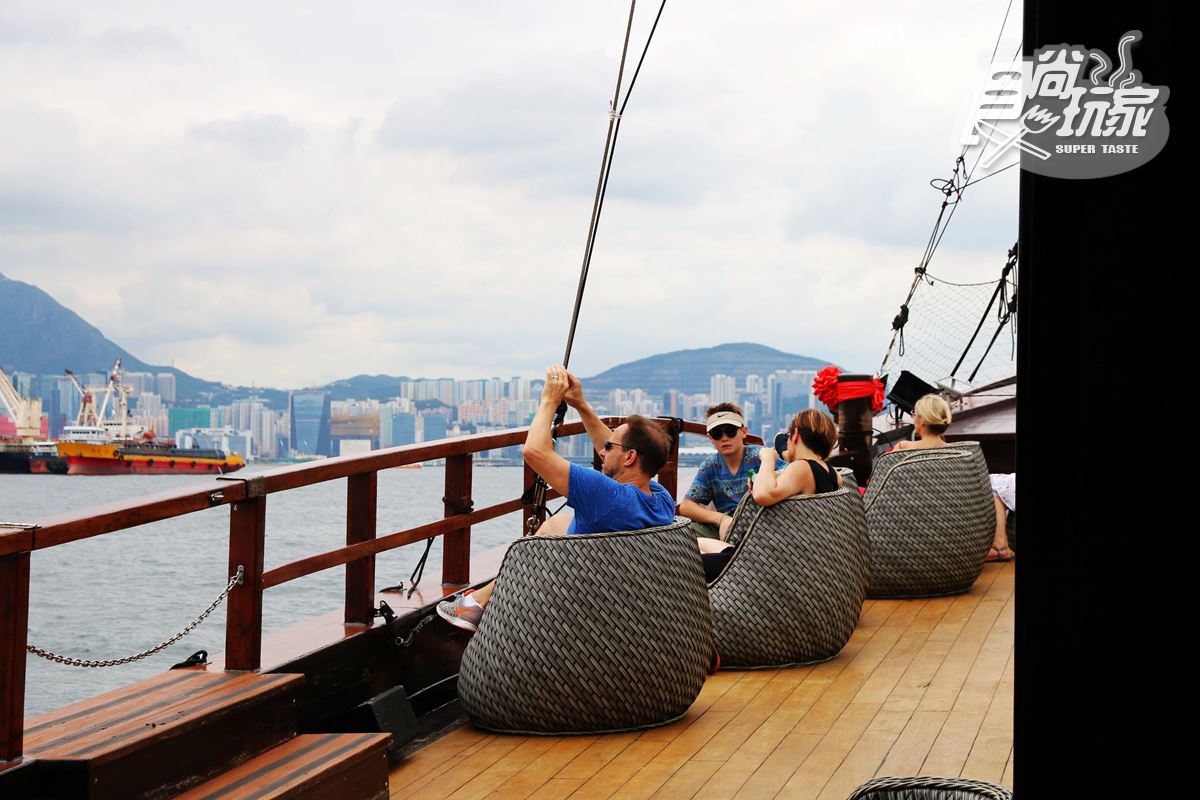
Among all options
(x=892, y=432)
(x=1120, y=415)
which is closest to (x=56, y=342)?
(x=892, y=432)

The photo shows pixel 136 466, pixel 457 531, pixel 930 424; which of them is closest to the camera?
pixel 457 531

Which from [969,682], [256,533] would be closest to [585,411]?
[256,533]

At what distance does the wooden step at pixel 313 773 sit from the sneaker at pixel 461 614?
0.78 m

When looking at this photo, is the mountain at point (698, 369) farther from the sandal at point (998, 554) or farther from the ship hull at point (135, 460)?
the ship hull at point (135, 460)

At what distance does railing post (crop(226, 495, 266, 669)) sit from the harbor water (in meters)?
0.12

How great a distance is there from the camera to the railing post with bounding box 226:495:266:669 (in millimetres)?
3273

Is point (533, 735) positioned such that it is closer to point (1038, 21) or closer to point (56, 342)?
point (1038, 21)

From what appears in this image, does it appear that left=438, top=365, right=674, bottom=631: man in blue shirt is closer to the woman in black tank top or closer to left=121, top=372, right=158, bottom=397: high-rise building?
the woman in black tank top

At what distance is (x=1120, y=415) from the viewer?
1.30 m

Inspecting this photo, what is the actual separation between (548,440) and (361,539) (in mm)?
665

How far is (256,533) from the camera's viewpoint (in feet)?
10.9

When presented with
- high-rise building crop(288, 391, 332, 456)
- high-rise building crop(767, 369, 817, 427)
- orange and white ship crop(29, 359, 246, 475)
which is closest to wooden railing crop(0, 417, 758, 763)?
high-rise building crop(288, 391, 332, 456)

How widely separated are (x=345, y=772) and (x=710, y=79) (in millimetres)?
4088

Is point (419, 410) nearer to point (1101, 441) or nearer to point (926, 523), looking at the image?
point (926, 523)
